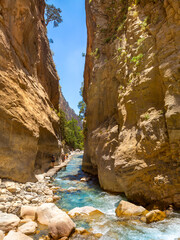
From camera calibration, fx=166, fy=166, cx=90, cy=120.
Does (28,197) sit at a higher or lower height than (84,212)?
higher

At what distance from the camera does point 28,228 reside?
4812 millimetres

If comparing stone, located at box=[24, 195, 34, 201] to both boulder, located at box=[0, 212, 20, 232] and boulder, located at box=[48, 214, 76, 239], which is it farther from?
boulder, located at box=[48, 214, 76, 239]

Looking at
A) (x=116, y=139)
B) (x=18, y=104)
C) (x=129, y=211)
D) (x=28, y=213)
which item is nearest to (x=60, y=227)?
(x=28, y=213)

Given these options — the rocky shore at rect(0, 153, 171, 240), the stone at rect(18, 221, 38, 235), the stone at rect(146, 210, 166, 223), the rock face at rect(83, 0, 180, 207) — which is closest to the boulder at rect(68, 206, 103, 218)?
the rocky shore at rect(0, 153, 171, 240)

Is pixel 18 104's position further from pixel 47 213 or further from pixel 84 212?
pixel 84 212

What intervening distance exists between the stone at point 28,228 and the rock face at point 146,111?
12.4 ft

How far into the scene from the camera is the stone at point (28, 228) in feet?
15.5

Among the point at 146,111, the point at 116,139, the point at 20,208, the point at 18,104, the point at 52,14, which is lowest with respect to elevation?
the point at 20,208

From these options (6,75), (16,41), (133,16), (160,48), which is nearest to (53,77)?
(16,41)

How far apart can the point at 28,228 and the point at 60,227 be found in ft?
3.21

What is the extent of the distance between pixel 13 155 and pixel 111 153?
16.6ft

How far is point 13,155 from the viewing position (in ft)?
26.9

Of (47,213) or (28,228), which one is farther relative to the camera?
(47,213)

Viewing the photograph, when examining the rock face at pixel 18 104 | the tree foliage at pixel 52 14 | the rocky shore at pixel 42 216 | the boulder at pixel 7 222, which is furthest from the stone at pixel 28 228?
the tree foliage at pixel 52 14
